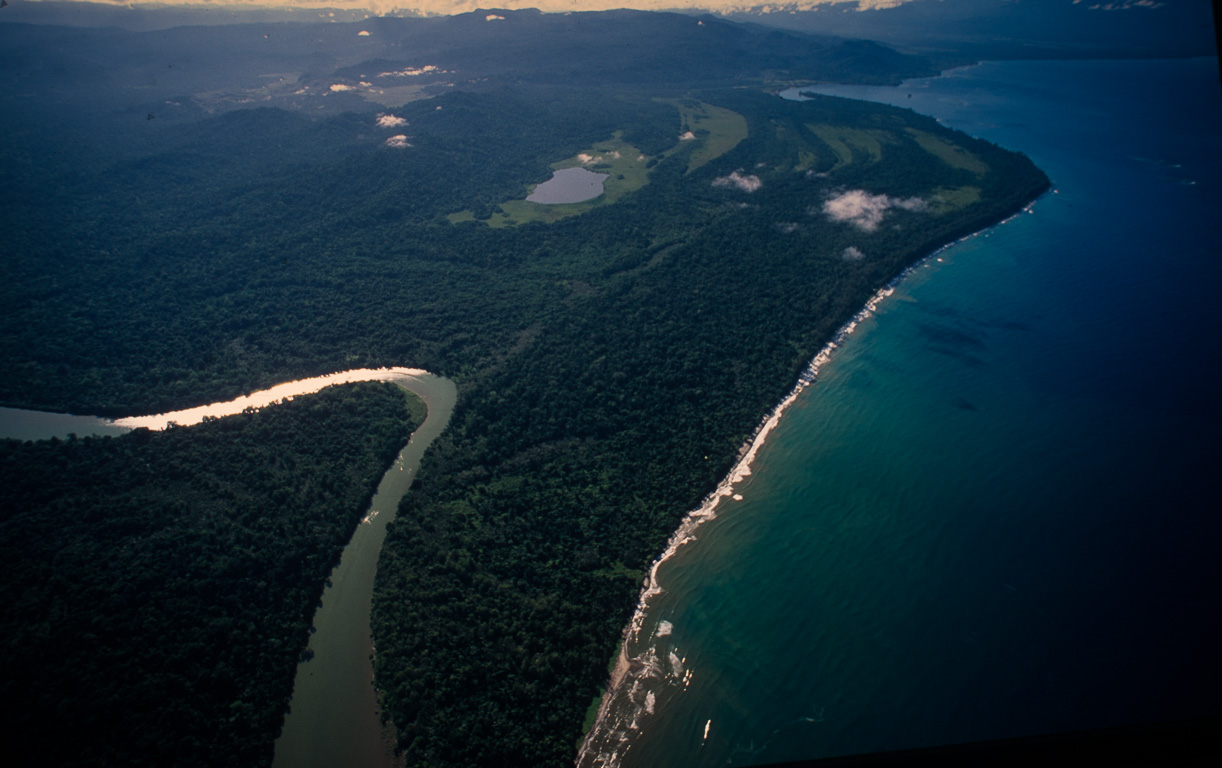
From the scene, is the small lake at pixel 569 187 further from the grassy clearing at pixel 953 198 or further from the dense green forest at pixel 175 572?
the dense green forest at pixel 175 572

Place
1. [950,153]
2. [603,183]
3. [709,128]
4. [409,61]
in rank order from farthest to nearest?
[409,61] → [709,128] → [950,153] → [603,183]

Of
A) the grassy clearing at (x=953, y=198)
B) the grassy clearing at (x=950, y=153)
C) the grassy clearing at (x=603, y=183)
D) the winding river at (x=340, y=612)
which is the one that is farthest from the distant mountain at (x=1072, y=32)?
the winding river at (x=340, y=612)

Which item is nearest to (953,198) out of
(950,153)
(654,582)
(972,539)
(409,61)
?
(950,153)

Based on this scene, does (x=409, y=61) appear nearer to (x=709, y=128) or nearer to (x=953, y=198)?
(x=709, y=128)

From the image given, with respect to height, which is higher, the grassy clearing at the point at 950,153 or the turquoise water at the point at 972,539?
the grassy clearing at the point at 950,153

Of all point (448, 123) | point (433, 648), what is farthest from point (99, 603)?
point (448, 123)

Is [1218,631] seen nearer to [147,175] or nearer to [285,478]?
[285,478]
